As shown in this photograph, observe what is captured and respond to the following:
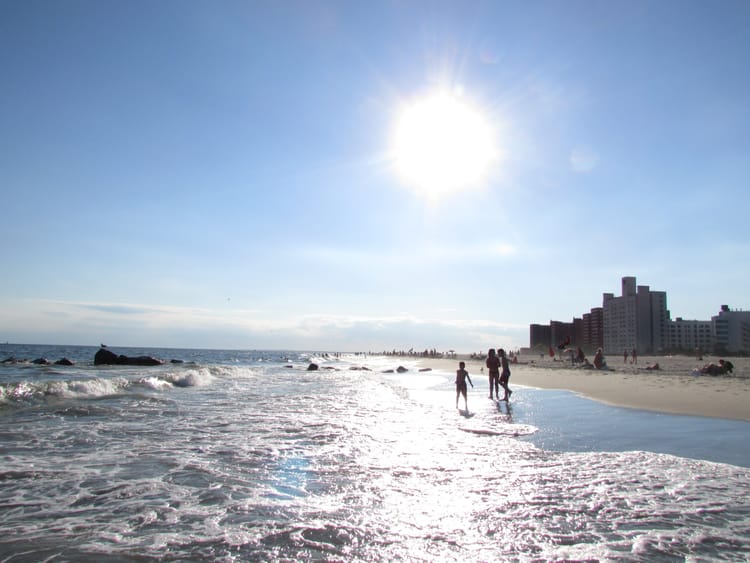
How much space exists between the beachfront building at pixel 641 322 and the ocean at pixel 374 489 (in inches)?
5474

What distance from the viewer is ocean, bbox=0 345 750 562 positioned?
488 cm

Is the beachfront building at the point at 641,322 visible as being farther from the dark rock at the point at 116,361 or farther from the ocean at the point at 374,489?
the ocean at the point at 374,489

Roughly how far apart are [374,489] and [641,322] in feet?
493

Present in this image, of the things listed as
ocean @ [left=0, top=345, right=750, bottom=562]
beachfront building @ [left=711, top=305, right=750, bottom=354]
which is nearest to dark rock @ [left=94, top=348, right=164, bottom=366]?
ocean @ [left=0, top=345, right=750, bottom=562]

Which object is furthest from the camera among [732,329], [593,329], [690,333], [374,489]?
[593,329]

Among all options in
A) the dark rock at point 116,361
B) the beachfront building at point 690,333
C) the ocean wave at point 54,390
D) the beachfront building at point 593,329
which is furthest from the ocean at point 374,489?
the beachfront building at point 593,329

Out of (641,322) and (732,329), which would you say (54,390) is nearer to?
(641,322)

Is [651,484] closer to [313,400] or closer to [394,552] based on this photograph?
[394,552]

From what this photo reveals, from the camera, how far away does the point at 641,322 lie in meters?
136

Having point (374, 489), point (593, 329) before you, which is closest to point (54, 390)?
point (374, 489)

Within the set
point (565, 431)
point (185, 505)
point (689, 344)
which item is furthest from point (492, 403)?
point (689, 344)

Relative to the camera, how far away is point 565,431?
11.5 m

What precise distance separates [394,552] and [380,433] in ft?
23.2

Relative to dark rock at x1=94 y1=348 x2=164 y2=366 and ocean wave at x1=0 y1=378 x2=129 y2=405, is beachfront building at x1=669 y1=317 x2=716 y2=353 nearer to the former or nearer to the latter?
dark rock at x1=94 y1=348 x2=164 y2=366
